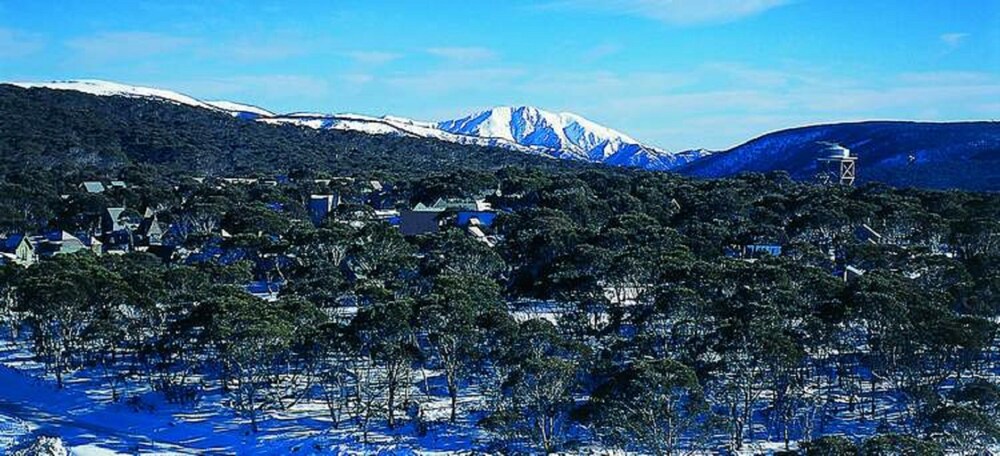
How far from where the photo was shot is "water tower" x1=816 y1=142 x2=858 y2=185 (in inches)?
3947

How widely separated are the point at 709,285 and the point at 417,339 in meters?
10.6

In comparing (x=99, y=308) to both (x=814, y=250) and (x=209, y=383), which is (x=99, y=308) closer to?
(x=209, y=383)

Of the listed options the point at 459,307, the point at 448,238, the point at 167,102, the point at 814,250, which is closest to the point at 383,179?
the point at 448,238

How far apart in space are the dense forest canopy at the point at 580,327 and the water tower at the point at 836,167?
48613 millimetres

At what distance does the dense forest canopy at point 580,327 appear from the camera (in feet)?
76.2

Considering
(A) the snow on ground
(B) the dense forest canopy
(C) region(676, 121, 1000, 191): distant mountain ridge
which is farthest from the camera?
(C) region(676, 121, 1000, 191): distant mountain ridge

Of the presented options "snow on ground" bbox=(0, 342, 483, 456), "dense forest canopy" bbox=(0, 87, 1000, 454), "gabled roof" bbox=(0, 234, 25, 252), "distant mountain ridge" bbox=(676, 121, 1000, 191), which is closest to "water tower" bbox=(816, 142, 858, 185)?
"distant mountain ridge" bbox=(676, 121, 1000, 191)

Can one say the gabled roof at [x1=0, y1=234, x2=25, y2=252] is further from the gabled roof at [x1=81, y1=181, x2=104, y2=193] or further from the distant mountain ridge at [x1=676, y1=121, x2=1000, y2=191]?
the distant mountain ridge at [x1=676, y1=121, x2=1000, y2=191]

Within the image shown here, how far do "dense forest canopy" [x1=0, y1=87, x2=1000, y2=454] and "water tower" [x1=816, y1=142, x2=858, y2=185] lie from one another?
4861 cm

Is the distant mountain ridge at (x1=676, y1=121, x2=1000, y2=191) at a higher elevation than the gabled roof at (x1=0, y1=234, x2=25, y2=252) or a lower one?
higher

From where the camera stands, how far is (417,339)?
29.0m

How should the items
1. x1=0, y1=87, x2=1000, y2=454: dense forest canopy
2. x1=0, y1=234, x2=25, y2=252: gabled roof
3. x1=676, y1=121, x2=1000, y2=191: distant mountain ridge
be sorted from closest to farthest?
x1=0, y1=87, x2=1000, y2=454: dense forest canopy, x1=0, y1=234, x2=25, y2=252: gabled roof, x1=676, y1=121, x2=1000, y2=191: distant mountain ridge

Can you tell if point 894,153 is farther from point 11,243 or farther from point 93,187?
point 11,243

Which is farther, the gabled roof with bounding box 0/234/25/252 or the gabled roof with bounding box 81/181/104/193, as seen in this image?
the gabled roof with bounding box 81/181/104/193
